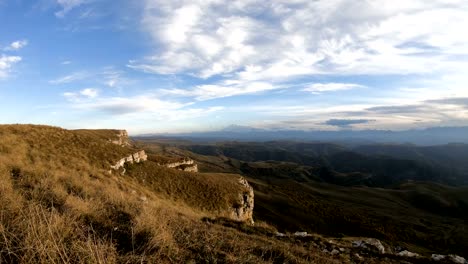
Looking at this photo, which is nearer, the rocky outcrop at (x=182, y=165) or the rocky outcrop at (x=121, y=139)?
the rocky outcrop at (x=182, y=165)

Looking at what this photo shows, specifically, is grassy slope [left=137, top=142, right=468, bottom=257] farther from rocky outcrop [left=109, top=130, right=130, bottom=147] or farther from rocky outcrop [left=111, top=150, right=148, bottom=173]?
rocky outcrop [left=109, top=130, right=130, bottom=147]

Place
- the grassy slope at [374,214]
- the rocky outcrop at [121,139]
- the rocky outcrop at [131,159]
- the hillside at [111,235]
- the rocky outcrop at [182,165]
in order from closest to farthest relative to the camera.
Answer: the hillside at [111,235], the rocky outcrop at [131,159], the rocky outcrop at [182,165], the rocky outcrop at [121,139], the grassy slope at [374,214]

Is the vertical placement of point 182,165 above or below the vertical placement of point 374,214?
above

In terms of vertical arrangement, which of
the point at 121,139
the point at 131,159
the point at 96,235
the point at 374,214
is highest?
the point at 121,139

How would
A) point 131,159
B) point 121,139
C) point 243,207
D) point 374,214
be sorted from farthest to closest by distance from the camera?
point 374,214 → point 121,139 → point 243,207 → point 131,159

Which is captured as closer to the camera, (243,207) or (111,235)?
(111,235)

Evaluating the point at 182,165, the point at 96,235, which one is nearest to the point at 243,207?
the point at 182,165

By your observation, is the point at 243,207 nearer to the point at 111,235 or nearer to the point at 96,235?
the point at 96,235

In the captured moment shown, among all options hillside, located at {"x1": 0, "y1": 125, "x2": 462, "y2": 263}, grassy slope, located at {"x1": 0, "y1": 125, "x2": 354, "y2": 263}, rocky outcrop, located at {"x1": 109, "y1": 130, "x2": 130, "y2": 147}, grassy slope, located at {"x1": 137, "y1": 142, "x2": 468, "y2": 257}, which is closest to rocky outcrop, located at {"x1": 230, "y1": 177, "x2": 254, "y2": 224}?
grassy slope, located at {"x1": 137, "y1": 142, "x2": 468, "y2": 257}

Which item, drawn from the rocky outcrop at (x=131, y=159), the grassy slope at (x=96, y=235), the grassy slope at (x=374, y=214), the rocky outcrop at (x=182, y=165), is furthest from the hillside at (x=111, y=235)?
the grassy slope at (x=374, y=214)

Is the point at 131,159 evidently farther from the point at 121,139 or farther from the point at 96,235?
the point at 96,235

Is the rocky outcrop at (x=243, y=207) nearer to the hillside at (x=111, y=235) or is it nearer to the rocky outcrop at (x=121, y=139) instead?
the hillside at (x=111, y=235)

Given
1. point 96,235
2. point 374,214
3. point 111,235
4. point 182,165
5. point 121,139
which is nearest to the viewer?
point 111,235

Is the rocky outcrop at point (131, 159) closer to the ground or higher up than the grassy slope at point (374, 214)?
higher up
